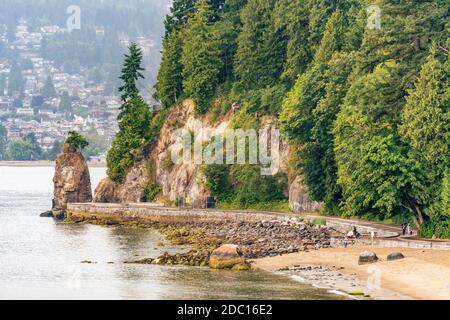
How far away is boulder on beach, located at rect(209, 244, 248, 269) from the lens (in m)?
89.0

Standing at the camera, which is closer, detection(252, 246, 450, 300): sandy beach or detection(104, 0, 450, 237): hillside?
detection(252, 246, 450, 300): sandy beach

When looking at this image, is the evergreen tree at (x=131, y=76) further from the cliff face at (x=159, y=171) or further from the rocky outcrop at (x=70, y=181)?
the rocky outcrop at (x=70, y=181)

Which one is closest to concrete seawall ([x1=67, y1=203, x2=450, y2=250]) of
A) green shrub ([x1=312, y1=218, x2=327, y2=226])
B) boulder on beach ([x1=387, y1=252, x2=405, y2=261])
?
green shrub ([x1=312, y1=218, x2=327, y2=226])

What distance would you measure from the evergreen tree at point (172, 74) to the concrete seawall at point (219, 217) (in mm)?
15608

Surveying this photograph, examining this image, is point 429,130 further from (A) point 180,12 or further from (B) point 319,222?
(A) point 180,12

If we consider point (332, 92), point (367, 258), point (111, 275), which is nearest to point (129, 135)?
point (332, 92)

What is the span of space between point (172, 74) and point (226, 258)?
205ft

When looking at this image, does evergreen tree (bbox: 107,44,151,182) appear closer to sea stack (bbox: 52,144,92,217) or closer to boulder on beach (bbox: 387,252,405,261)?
sea stack (bbox: 52,144,92,217)

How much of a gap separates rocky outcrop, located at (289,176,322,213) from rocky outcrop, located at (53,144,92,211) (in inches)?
1332

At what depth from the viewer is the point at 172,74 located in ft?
490

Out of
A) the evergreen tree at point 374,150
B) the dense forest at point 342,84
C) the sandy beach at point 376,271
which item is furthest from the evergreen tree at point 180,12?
the sandy beach at point 376,271

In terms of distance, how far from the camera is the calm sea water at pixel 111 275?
257ft
